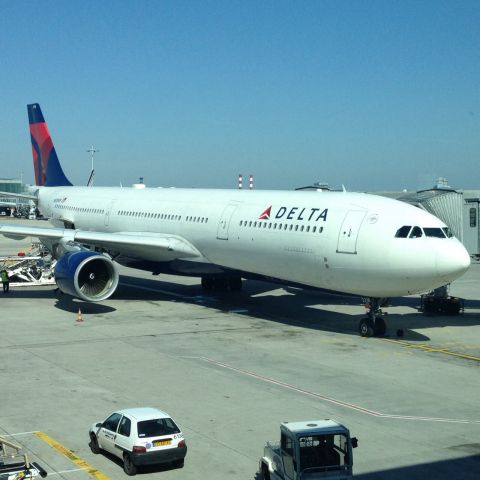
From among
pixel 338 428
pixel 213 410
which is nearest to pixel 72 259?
pixel 213 410

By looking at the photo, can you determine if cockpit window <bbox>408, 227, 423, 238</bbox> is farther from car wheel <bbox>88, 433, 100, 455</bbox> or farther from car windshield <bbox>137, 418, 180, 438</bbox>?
car wheel <bbox>88, 433, 100, 455</bbox>

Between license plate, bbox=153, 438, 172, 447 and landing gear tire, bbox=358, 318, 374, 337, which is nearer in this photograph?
license plate, bbox=153, 438, 172, 447

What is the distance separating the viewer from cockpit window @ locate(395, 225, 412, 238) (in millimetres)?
24078

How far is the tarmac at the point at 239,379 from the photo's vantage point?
557 inches

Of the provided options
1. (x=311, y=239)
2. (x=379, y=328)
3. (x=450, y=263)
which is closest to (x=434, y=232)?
(x=450, y=263)

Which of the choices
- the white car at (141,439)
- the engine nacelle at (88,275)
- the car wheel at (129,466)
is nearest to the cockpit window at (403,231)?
the engine nacelle at (88,275)

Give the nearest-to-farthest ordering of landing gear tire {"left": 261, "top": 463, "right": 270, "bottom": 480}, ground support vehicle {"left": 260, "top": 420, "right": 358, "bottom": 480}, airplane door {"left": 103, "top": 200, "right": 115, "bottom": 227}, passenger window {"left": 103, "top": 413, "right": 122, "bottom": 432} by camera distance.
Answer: ground support vehicle {"left": 260, "top": 420, "right": 358, "bottom": 480}
landing gear tire {"left": 261, "top": 463, "right": 270, "bottom": 480}
passenger window {"left": 103, "top": 413, "right": 122, "bottom": 432}
airplane door {"left": 103, "top": 200, "right": 115, "bottom": 227}

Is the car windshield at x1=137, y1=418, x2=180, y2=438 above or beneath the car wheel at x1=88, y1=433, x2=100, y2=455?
above

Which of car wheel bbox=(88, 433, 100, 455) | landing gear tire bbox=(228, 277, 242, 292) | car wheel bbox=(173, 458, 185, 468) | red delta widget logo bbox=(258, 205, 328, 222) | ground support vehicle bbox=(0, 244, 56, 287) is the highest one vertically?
red delta widget logo bbox=(258, 205, 328, 222)

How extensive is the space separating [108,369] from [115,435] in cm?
727

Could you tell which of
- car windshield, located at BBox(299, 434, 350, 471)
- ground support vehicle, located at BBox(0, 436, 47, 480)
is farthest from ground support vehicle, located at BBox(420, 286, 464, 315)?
ground support vehicle, located at BBox(0, 436, 47, 480)

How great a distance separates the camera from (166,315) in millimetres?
30281

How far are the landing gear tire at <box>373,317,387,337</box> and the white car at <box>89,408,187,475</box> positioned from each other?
1287 centimetres

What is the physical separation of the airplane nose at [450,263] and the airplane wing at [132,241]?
37.5 feet
